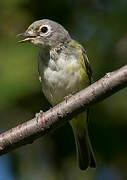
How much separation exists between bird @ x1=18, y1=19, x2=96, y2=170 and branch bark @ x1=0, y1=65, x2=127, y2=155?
1232 millimetres

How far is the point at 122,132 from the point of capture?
464cm

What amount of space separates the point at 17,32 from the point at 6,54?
0.71 metres

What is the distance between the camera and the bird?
4.59 meters

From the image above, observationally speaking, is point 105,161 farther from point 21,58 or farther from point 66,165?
point 21,58

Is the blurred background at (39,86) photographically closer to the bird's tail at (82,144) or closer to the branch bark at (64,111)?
the bird's tail at (82,144)

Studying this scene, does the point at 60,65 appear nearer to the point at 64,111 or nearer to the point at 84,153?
the point at 84,153

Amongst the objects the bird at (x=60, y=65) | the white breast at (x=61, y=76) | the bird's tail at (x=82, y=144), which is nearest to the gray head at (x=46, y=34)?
the bird at (x=60, y=65)

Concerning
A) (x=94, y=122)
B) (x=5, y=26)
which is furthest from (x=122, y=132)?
Result: (x=5, y=26)

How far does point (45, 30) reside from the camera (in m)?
4.97

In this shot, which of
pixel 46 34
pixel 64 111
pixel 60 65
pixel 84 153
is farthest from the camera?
pixel 84 153

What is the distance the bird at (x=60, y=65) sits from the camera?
181 inches

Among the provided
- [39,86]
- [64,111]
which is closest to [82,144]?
[39,86]

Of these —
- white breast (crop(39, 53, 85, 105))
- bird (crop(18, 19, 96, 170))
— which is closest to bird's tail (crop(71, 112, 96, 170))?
bird (crop(18, 19, 96, 170))

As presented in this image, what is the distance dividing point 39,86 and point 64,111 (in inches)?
61.8
